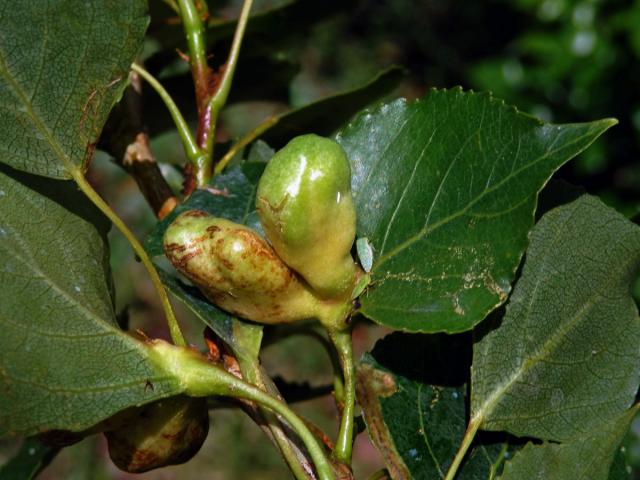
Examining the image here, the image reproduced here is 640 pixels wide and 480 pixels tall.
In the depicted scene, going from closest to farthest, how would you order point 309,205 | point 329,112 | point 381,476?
1. point 309,205
2. point 381,476
3. point 329,112

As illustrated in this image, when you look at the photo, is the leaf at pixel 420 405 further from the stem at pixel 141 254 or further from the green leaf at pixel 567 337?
the stem at pixel 141 254

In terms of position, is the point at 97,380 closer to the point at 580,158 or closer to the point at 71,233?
the point at 71,233

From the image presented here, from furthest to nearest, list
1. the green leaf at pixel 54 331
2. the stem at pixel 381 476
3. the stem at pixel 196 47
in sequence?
the stem at pixel 196 47 → the stem at pixel 381 476 → the green leaf at pixel 54 331

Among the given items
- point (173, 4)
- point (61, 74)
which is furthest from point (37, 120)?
point (173, 4)

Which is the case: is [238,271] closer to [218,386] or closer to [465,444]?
[218,386]

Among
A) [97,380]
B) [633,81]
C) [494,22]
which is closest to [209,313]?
[97,380]

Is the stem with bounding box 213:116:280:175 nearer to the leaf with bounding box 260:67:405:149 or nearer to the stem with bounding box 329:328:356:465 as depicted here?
the leaf with bounding box 260:67:405:149

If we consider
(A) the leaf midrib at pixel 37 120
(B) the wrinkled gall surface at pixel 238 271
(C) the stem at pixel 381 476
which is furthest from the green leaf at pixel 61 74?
(C) the stem at pixel 381 476
